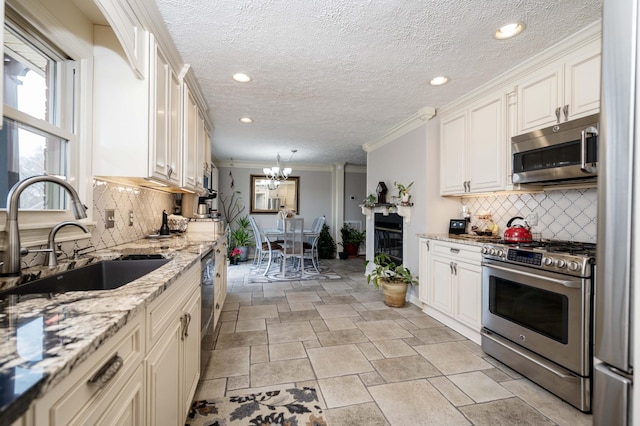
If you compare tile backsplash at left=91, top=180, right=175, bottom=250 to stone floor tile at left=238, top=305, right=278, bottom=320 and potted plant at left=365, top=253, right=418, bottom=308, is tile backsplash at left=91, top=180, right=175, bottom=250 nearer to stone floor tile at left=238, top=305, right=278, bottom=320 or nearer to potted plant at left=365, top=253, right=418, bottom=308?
stone floor tile at left=238, top=305, right=278, bottom=320

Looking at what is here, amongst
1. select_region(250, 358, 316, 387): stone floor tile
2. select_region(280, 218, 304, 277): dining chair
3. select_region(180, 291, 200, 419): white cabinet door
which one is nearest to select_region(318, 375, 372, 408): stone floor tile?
select_region(250, 358, 316, 387): stone floor tile

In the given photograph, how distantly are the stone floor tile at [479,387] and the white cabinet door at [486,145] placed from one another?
1548mm

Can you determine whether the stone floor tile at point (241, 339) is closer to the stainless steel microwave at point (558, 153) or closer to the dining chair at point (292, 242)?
the dining chair at point (292, 242)

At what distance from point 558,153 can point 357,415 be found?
2.19 metres

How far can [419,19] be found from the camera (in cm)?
174

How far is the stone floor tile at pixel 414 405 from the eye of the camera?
5.04 feet

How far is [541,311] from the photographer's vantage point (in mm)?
1819

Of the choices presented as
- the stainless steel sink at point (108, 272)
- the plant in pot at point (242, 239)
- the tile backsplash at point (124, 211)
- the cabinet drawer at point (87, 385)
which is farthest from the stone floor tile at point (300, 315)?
the plant in pot at point (242, 239)

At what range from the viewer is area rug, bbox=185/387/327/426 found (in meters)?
1.51

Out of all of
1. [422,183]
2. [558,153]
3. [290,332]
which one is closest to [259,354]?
[290,332]

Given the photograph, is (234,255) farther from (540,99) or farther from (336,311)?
(540,99)

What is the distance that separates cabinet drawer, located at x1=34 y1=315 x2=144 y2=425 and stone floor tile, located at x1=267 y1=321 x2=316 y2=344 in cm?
178

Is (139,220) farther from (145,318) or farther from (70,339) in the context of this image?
(70,339)

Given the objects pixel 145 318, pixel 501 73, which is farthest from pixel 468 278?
pixel 145 318
